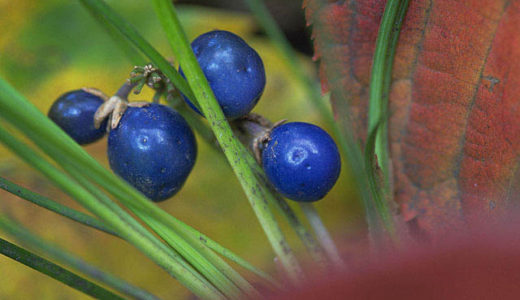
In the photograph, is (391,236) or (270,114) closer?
(391,236)

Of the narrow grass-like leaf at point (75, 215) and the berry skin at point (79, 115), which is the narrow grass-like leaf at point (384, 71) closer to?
the narrow grass-like leaf at point (75, 215)

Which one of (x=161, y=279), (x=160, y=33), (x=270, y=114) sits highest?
(x=160, y=33)

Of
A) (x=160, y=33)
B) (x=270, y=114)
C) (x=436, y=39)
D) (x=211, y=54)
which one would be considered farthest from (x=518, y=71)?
(x=160, y=33)

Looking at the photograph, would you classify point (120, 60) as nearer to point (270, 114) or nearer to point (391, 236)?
point (270, 114)

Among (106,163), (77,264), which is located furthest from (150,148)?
(106,163)

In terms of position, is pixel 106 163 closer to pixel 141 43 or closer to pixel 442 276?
pixel 141 43

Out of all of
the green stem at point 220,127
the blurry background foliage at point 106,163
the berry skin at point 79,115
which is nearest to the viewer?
→ the green stem at point 220,127

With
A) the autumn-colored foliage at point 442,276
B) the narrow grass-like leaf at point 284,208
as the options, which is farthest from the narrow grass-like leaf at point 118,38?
the autumn-colored foliage at point 442,276
